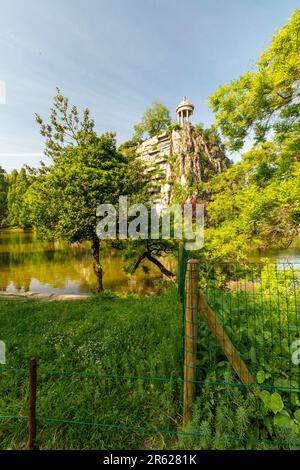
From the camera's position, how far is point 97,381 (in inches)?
111

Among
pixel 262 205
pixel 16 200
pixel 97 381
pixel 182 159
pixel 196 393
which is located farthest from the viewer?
pixel 16 200

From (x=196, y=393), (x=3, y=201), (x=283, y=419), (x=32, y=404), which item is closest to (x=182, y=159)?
(x=196, y=393)

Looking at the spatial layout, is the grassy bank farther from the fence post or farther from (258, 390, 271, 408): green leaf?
the fence post

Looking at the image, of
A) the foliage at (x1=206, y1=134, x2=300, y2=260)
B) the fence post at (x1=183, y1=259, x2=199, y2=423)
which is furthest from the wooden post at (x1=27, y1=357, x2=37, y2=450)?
the foliage at (x1=206, y1=134, x2=300, y2=260)

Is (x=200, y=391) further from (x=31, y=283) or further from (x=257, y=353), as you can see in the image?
(x=31, y=283)

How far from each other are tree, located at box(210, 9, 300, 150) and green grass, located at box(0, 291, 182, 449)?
266 inches

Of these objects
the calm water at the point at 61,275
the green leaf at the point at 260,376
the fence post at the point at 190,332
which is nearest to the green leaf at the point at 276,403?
the green leaf at the point at 260,376

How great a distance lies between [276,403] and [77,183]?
8.95m

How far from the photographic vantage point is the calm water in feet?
46.4

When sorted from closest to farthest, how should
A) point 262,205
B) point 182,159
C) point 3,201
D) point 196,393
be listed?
1. point 196,393
2. point 262,205
3. point 182,159
4. point 3,201

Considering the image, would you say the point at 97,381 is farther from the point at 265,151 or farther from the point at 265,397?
the point at 265,151

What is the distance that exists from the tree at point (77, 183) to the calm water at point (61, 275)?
17.1ft

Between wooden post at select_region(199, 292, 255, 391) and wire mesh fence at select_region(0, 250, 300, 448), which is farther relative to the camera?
wooden post at select_region(199, 292, 255, 391)
